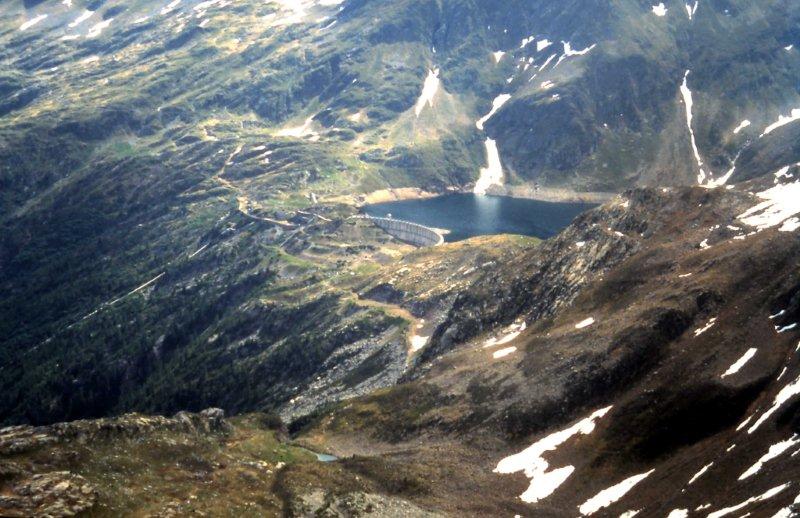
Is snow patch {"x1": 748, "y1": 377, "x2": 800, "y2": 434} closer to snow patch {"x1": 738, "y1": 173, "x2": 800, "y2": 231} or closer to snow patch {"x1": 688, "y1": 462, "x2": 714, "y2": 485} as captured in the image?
snow patch {"x1": 688, "y1": 462, "x2": 714, "y2": 485}

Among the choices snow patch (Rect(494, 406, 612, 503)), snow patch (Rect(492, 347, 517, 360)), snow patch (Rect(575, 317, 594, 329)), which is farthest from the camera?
snow patch (Rect(492, 347, 517, 360))

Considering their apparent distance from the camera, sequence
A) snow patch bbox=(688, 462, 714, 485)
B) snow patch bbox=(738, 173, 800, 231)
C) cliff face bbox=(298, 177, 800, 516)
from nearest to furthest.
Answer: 1. snow patch bbox=(688, 462, 714, 485)
2. cliff face bbox=(298, 177, 800, 516)
3. snow patch bbox=(738, 173, 800, 231)

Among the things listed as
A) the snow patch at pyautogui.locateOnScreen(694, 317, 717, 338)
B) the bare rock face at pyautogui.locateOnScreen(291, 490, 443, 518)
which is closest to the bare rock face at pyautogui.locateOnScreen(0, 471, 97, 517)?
the bare rock face at pyautogui.locateOnScreen(291, 490, 443, 518)

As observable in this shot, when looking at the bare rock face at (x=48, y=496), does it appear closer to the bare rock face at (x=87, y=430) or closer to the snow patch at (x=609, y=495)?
the bare rock face at (x=87, y=430)

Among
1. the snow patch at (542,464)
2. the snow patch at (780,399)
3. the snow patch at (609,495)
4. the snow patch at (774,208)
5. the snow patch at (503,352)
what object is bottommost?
the snow patch at (503,352)

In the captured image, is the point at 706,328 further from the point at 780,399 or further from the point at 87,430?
the point at 87,430

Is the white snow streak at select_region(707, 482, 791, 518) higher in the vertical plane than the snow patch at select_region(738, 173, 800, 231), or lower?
higher

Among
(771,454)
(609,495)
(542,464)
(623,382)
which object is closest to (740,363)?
(623,382)

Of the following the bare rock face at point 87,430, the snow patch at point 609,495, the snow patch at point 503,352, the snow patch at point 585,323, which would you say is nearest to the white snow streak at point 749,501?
the snow patch at point 609,495
